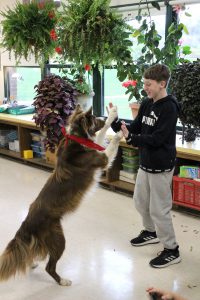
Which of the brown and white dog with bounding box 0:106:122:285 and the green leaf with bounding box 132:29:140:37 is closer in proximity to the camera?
the brown and white dog with bounding box 0:106:122:285

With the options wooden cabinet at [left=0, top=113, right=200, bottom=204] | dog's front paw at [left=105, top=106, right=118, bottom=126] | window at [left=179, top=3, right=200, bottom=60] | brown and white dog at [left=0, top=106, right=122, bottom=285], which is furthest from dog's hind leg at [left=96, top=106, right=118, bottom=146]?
window at [left=179, top=3, right=200, bottom=60]

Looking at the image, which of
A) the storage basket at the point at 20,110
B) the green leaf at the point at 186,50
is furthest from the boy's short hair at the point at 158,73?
the storage basket at the point at 20,110

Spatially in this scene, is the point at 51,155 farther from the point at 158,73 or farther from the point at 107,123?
the point at 158,73

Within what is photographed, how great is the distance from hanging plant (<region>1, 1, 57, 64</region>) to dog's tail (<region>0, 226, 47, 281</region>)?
3171mm

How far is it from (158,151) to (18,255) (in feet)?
3.99

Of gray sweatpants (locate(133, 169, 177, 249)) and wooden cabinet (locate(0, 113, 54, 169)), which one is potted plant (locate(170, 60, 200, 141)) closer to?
gray sweatpants (locate(133, 169, 177, 249))

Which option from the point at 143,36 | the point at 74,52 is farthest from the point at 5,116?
the point at 143,36

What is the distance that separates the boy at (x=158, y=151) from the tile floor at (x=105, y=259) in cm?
18

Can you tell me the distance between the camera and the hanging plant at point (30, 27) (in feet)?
15.9

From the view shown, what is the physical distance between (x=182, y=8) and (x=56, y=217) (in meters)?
2.93

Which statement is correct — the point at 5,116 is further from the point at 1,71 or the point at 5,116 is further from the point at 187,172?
the point at 187,172

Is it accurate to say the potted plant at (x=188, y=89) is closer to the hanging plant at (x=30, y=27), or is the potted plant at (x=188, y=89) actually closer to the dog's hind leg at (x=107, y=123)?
the dog's hind leg at (x=107, y=123)

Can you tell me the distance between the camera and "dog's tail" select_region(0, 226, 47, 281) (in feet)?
7.47

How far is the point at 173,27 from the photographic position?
3.82 metres
